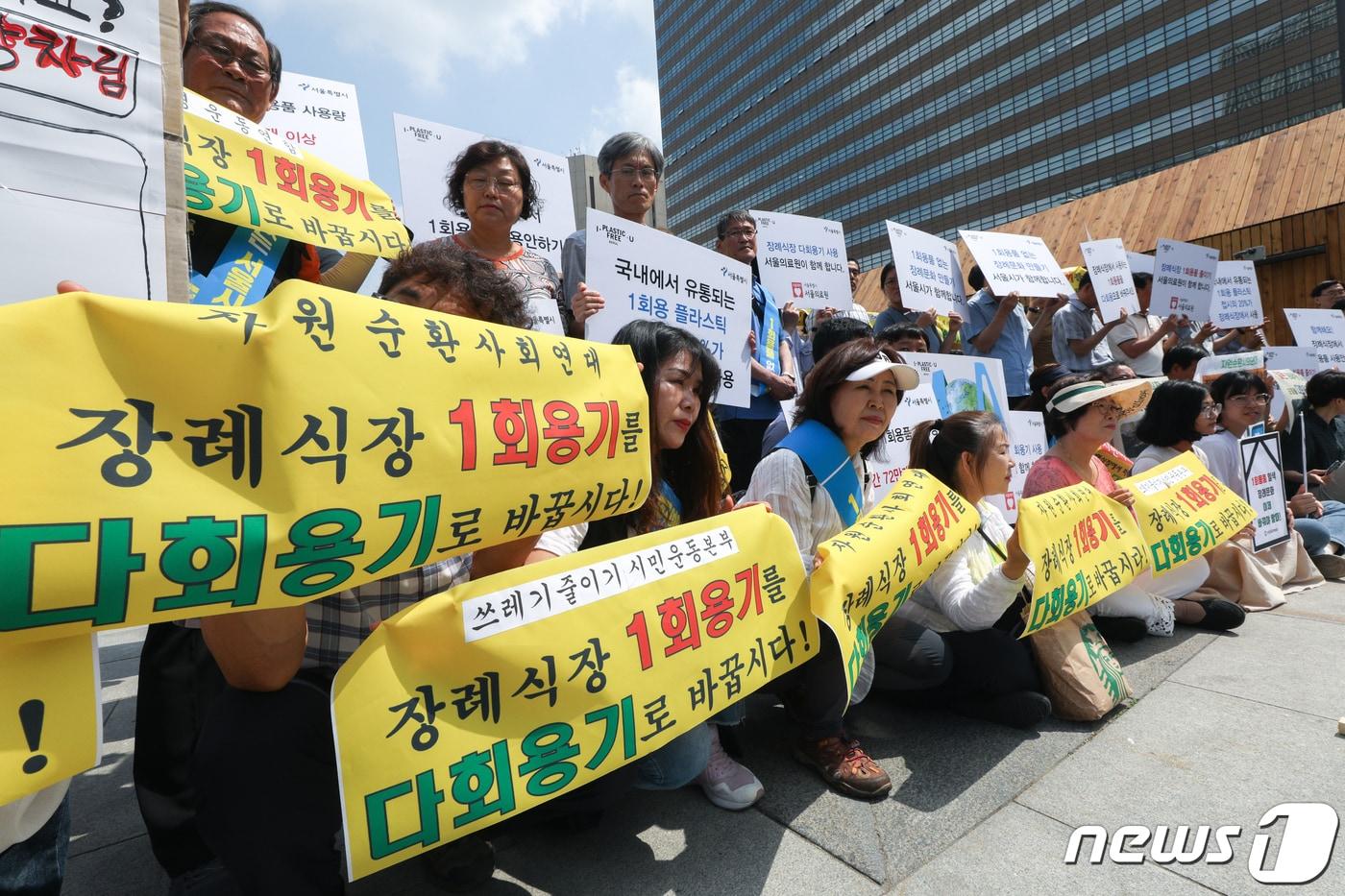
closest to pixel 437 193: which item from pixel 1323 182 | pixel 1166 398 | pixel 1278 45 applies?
pixel 1166 398

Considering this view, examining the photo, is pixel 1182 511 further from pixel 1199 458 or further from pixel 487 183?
pixel 487 183

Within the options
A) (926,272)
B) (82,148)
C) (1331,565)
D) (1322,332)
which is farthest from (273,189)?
(1322,332)

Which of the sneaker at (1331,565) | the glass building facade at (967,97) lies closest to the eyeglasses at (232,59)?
the sneaker at (1331,565)

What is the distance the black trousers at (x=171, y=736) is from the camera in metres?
1.64

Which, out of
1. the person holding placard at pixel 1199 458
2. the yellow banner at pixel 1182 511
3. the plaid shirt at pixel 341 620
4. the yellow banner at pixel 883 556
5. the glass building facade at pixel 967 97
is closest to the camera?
the plaid shirt at pixel 341 620

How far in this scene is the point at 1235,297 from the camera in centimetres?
704

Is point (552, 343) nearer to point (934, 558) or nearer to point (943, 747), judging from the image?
point (934, 558)

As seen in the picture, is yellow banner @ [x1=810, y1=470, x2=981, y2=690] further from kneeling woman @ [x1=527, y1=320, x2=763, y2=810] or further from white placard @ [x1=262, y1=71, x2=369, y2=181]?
white placard @ [x1=262, y1=71, x2=369, y2=181]

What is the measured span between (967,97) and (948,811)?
59272mm

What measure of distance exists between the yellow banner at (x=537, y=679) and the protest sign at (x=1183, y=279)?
612 centimetres

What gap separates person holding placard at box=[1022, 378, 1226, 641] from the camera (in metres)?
3.08

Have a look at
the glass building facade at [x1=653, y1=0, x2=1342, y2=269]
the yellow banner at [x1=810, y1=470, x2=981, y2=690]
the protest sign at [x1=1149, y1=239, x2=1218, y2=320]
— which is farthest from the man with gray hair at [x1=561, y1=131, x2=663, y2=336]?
the glass building facade at [x1=653, y1=0, x2=1342, y2=269]

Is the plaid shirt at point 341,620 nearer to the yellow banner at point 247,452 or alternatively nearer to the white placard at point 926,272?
the yellow banner at point 247,452

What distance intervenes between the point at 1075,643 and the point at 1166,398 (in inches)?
81.1
